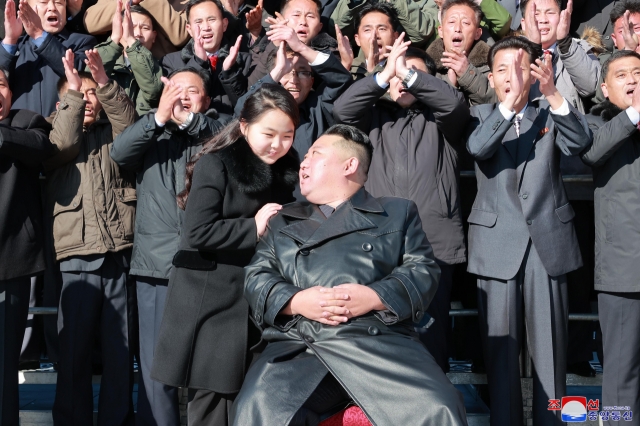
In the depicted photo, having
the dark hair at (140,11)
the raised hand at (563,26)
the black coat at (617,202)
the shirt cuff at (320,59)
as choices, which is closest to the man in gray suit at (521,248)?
the black coat at (617,202)

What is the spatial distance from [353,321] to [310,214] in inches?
23.1

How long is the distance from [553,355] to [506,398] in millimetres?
345

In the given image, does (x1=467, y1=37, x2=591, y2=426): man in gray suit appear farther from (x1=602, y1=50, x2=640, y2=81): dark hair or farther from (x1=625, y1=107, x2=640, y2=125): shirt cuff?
(x1=602, y1=50, x2=640, y2=81): dark hair

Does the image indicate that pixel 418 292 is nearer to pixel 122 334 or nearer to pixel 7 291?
pixel 122 334

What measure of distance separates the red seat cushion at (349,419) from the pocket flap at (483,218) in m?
1.56

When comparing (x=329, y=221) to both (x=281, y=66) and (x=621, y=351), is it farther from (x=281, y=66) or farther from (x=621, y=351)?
(x=621, y=351)

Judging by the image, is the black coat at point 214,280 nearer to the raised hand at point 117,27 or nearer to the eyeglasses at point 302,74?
the eyeglasses at point 302,74

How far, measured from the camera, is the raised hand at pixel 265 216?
397 centimetres

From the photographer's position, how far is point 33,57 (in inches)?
235

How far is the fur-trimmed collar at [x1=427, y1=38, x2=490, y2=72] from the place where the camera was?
5.66m

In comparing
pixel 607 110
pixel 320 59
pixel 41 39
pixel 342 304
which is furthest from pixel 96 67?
pixel 607 110

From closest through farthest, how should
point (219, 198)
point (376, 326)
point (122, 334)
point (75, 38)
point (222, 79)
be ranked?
point (376, 326)
point (219, 198)
point (122, 334)
point (222, 79)
point (75, 38)

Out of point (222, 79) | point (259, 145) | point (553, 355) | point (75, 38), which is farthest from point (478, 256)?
point (75, 38)

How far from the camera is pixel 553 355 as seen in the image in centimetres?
463
